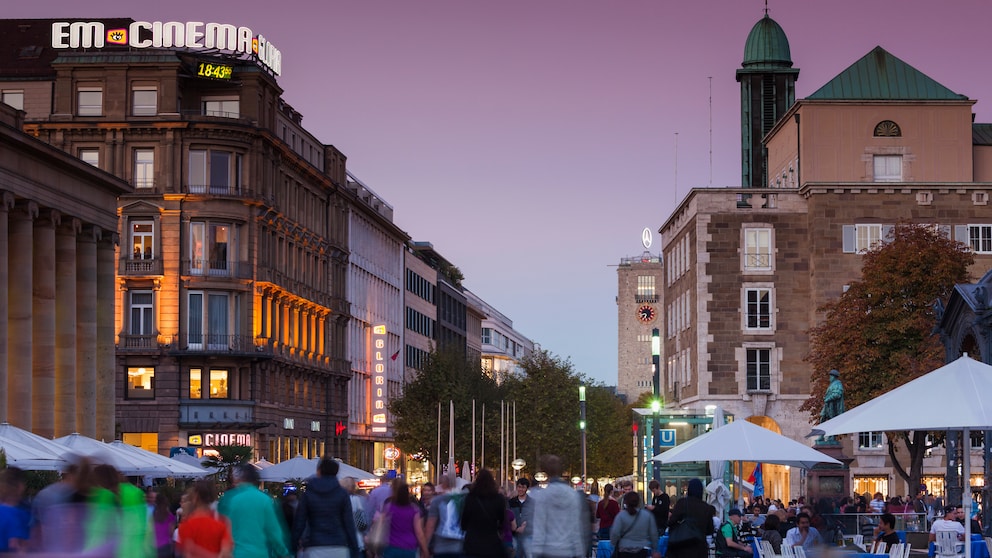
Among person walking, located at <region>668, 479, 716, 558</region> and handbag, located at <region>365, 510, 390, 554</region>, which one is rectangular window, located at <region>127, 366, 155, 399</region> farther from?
person walking, located at <region>668, 479, 716, 558</region>

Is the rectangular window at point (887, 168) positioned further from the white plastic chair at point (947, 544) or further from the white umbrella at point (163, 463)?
the white plastic chair at point (947, 544)

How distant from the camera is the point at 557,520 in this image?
17.9 metres

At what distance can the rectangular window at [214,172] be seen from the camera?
76.2 meters

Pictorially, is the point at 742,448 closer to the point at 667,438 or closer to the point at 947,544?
the point at 947,544

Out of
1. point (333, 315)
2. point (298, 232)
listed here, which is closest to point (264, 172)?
point (298, 232)

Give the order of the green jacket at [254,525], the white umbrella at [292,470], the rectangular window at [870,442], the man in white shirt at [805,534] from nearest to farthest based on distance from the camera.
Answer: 1. the green jacket at [254,525]
2. the man in white shirt at [805,534]
3. the white umbrella at [292,470]
4. the rectangular window at [870,442]

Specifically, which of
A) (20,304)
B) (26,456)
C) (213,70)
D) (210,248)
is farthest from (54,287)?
(26,456)

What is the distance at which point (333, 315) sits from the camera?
309 ft

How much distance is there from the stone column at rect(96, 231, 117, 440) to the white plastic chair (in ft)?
142

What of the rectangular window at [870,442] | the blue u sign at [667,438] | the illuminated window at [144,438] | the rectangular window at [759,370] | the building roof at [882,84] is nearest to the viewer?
the blue u sign at [667,438]

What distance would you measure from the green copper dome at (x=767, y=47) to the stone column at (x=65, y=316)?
42.6m

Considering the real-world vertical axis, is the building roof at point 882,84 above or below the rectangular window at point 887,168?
above

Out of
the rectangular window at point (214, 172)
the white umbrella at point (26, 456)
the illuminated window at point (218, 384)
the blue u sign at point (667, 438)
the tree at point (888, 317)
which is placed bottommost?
the blue u sign at point (667, 438)

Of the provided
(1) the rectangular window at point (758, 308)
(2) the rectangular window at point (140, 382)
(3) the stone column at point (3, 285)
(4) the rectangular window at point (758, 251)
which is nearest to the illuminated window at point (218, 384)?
(2) the rectangular window at point (140, 382)
